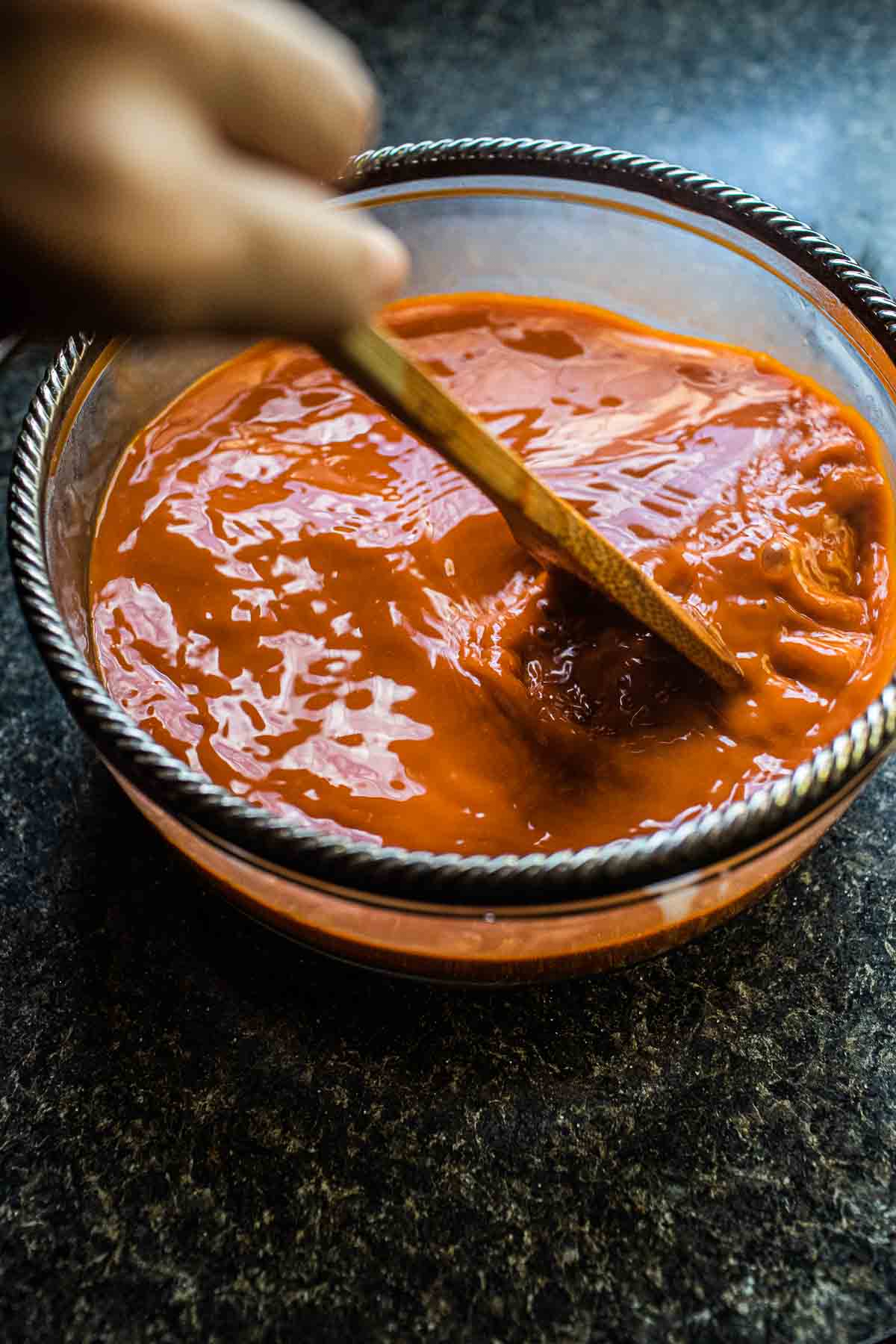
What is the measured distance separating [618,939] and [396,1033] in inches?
6.1

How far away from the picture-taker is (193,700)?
2.70 feet

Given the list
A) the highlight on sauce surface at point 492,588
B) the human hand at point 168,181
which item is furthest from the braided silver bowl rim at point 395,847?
the human hand at point 168,181

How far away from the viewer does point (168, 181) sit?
0.41 metres

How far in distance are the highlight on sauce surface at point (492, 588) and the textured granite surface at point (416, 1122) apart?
11 cm

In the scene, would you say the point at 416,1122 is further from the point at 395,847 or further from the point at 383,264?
the point at 383,264

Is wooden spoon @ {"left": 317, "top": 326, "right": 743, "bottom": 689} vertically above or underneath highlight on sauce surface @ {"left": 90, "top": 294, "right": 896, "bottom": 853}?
above

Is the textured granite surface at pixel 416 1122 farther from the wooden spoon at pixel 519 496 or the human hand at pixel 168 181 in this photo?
the human hand at pixel 168 181

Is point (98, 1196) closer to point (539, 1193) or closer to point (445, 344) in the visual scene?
point (539, 1193)

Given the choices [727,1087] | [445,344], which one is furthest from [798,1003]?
[445,344]

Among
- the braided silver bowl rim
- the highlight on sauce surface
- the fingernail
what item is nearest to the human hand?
the fingernail

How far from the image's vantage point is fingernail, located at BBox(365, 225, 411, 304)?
0.45 m

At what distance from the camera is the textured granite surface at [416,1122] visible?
0.69 m

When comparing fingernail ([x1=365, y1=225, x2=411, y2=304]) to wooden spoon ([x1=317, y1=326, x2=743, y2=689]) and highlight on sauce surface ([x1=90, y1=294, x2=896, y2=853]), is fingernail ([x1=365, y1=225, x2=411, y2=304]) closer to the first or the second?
wooden spoon ([x1=317, y1=326, x2=743, y2=689])

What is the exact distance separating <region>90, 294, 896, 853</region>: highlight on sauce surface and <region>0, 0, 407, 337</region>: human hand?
37cm
